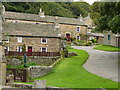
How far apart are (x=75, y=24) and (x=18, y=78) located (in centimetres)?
3277

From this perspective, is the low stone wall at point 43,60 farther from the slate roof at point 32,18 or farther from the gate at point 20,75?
the slate roof at point 32,18

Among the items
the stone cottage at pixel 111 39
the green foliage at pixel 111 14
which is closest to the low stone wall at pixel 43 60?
the green foliage at pixel 111 14

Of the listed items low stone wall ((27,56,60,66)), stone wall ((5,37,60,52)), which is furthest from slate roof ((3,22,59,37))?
low stone wall ((27,56,60,66))

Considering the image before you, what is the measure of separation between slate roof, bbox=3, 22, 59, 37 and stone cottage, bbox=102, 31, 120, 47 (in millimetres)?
19920

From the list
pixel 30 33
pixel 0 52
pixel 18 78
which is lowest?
pixel 18 78

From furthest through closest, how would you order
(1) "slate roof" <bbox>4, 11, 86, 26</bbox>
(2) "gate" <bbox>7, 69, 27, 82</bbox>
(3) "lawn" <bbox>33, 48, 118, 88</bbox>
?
(1) "slate roof" <bbox>4, 11, 86, 26</bbox> < (2) "gate" <bbox>7, 69, 27, 82</bbox> < (3) "lawn" <bbox>33, 48, 118, 88</bbox>

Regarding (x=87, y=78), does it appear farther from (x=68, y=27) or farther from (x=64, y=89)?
(x=68, y=27)

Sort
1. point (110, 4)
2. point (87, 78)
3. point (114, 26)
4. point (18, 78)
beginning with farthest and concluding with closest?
point (110, 4) < point (114, 26) < point (18, 78) < point (87, 78)

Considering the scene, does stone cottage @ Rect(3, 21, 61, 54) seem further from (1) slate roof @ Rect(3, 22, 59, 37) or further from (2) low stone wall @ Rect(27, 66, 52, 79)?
(2) low stone wall @ Rect(27, 66, 52, 79)

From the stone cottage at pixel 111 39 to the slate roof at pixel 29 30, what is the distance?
19.9 meters

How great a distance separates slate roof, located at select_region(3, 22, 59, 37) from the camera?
106 feet

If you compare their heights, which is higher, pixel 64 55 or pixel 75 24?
pixel 75 24

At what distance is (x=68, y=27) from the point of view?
5119 centimetres

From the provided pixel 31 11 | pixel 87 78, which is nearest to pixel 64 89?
pixel 87 78
